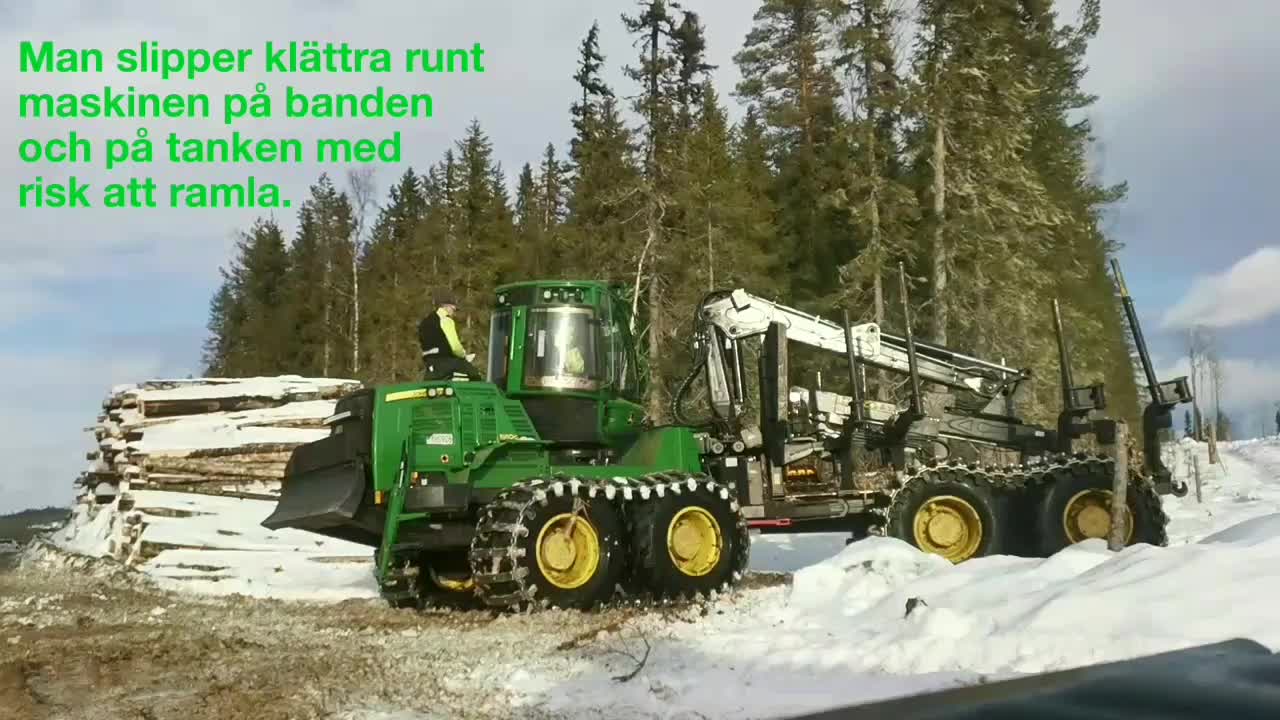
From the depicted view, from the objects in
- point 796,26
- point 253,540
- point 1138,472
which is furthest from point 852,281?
point 253,540

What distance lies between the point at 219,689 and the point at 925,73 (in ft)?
71.6

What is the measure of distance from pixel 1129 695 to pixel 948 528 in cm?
642

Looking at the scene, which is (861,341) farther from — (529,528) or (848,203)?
(848,203)

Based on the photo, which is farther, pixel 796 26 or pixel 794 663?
pixel 796 26

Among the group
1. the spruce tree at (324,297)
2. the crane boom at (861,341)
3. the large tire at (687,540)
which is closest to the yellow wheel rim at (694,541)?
the large tire at (687,540)

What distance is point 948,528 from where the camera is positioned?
12312mm

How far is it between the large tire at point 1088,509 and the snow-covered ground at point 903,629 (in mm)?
1650

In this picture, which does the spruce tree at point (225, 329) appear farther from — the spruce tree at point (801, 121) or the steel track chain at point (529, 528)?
the steel track chain at point (529, 528)

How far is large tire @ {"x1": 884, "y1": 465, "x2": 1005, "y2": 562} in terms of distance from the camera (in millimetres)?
12188

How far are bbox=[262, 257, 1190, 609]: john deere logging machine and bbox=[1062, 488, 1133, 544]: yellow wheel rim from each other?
3 cm

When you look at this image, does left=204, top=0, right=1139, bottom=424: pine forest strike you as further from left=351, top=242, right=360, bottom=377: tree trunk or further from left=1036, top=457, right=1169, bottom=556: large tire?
left=1036, top=457, right=1169, bottom=556: large tire

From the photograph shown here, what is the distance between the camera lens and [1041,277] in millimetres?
24609

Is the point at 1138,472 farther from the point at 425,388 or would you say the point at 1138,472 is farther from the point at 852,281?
the point at 852,281

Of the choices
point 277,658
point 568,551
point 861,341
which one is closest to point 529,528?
point 568,551
